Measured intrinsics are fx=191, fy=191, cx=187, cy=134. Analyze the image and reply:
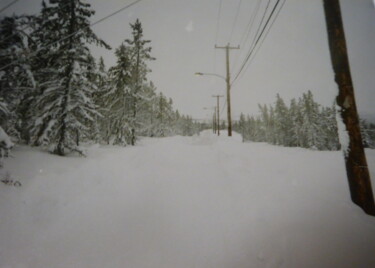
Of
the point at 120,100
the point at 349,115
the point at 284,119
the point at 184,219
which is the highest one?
the point at 284,119

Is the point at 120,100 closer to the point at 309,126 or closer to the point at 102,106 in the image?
the point at 102,106

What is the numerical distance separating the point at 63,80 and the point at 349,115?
11.7 meters

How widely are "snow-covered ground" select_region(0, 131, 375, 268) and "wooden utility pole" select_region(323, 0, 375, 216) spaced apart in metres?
0.42

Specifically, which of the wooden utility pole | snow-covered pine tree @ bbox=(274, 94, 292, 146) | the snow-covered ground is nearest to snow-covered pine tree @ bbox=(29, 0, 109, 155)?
the snow-covered ground

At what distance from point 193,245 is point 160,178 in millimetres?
3715

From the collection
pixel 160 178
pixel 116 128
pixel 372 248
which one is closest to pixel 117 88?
pixel 116 128

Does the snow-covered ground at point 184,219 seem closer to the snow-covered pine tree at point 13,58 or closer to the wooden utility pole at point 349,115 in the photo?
the wooden utility pole at point 349,115

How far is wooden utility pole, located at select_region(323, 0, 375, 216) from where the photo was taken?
383 centimetres

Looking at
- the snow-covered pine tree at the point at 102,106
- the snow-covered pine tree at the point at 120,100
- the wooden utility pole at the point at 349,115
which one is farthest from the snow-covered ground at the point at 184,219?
the snow-covered pine tree at the point at 120,100

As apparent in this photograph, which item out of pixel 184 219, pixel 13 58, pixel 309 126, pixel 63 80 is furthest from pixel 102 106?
pixel 309 126

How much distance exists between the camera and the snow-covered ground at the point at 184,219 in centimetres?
342

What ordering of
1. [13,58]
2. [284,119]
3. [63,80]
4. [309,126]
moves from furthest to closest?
[284,119], [309,126], [63,80], [13,58]

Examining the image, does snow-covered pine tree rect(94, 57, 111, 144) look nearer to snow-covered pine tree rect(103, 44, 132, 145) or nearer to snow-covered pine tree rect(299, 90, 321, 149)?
snow-covered pine tree rect(103, 44, 132, 145)

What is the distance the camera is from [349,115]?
3947 millimetres
